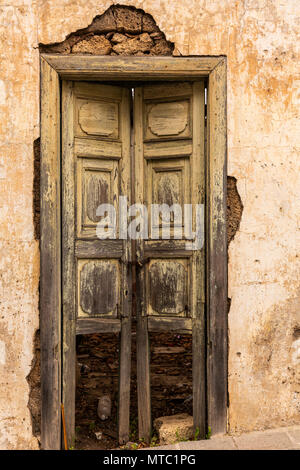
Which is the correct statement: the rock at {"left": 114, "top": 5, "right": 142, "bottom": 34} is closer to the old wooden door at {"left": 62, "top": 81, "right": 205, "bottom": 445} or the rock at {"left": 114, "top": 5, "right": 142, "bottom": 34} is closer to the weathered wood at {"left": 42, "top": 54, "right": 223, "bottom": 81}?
the weathered wood at {"left": 42, "top": 54, "right": 223, "bottom": 81}

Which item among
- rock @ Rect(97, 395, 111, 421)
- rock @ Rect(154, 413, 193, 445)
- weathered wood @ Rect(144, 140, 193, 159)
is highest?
weathered wood @ Rect(144, 140, 193, 159)

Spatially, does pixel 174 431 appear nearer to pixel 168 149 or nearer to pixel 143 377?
pixel 143 377

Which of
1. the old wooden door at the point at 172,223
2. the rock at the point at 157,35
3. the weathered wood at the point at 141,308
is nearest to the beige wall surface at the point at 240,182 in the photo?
the rock at the point at 157,35

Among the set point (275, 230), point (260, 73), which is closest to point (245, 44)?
point (260, 73)

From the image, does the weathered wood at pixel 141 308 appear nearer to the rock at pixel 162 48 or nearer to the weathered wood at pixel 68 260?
the rock at pixel 162 48

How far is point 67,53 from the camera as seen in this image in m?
3.10

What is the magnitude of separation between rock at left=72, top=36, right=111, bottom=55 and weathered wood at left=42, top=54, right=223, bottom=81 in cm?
5

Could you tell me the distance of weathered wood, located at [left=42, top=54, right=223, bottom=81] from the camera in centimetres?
309

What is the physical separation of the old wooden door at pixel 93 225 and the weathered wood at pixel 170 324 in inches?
7.9

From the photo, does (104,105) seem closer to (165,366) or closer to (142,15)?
(142,15)

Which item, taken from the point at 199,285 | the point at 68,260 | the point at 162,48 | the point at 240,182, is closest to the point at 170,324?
the point at 199,285

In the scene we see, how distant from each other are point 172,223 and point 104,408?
2.14m

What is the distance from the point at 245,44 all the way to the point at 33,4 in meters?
1.60

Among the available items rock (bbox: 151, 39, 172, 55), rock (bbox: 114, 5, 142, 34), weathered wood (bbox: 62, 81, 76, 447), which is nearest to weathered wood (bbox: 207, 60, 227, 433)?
rock (bbox: 151, 39, 172, 55)
